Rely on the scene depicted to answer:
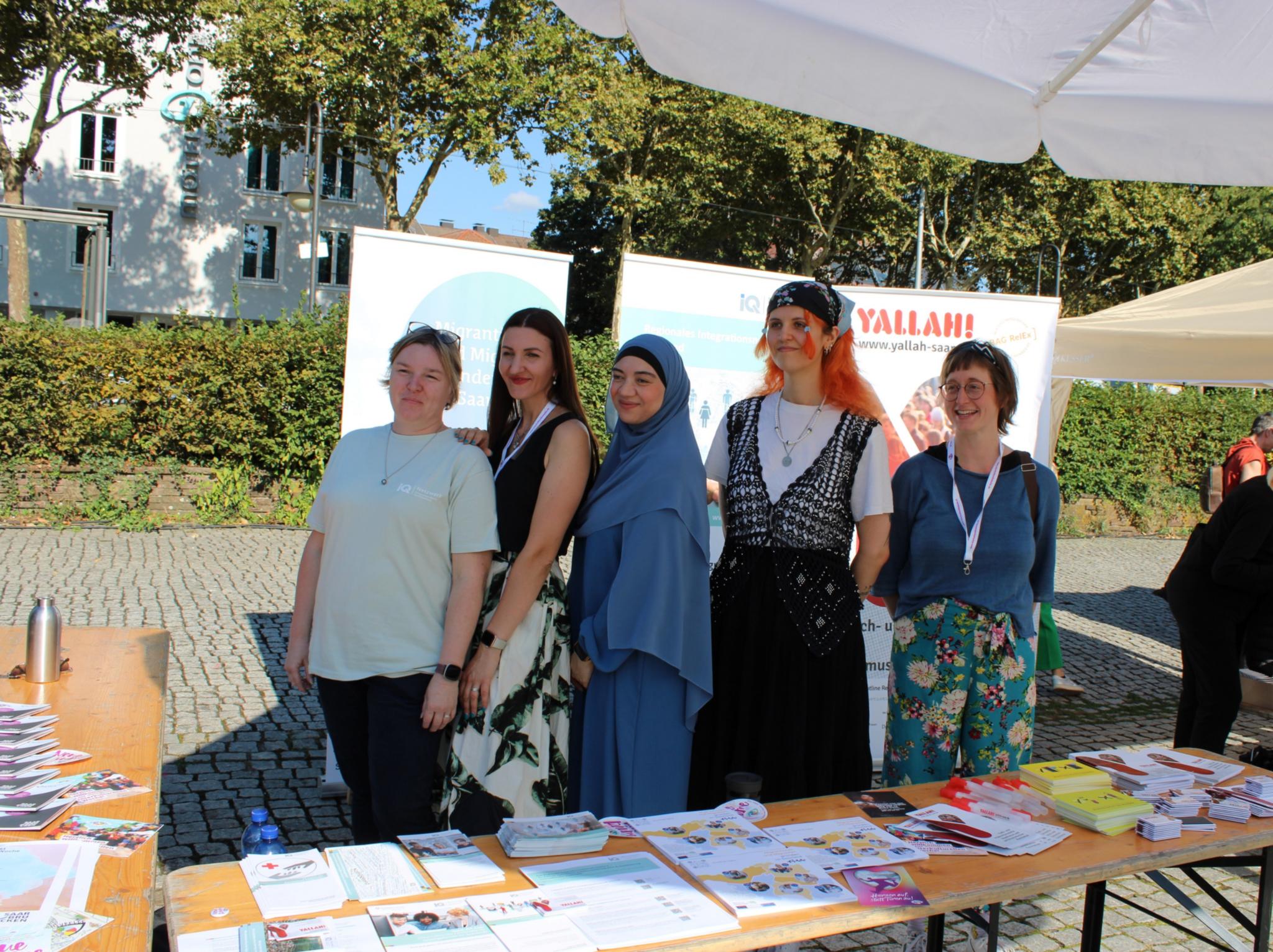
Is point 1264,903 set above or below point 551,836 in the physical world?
below

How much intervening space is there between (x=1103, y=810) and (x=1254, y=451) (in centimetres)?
548

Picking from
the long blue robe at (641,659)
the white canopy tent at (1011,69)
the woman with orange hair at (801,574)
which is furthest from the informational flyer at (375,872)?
the white canopy tent at (1011,69)

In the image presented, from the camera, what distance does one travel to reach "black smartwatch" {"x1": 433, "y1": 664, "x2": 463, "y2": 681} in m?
2.51

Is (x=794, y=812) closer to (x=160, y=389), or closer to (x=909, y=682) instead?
(x=909, y=682)

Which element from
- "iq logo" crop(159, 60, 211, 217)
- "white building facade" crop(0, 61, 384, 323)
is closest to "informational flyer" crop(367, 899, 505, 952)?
"white building facade" crop(0, 61, 384, 323)

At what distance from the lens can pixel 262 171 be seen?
105 feet

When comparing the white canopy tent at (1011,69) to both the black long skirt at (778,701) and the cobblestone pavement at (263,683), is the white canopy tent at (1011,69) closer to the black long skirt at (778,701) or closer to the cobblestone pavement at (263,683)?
the black long skirt at (778,701)

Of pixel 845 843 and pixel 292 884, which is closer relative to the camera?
pixel 292 884

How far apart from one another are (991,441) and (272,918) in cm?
231

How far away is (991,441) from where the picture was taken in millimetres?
2975

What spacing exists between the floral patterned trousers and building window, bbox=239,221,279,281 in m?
32.9

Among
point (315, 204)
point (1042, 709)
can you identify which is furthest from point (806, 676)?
point (315, 204)

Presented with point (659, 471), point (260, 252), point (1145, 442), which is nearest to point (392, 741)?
point (659, 471)

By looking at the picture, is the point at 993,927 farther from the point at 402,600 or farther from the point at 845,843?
the point at 402,600
